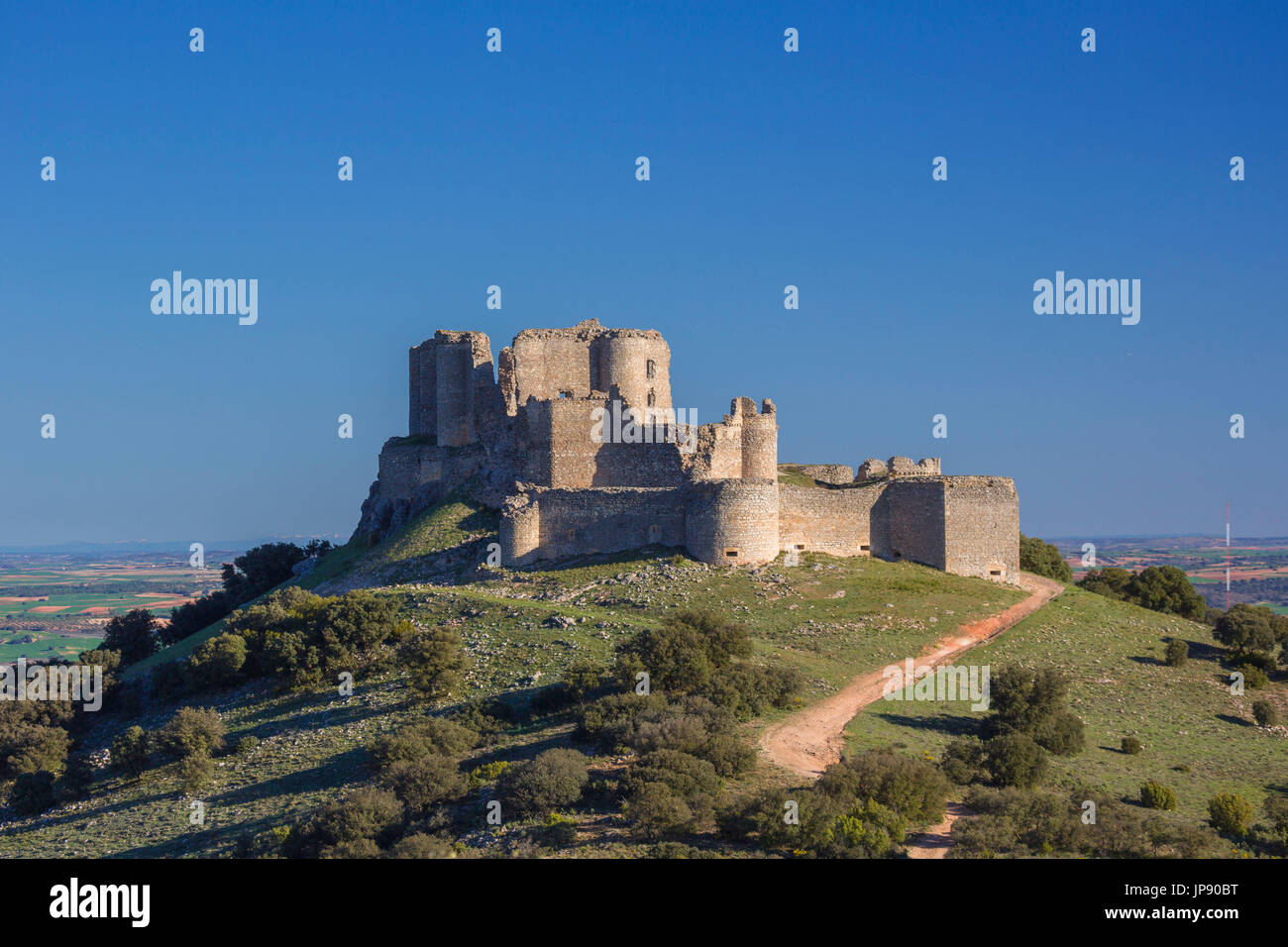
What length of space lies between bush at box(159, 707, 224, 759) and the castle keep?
46.6 feet

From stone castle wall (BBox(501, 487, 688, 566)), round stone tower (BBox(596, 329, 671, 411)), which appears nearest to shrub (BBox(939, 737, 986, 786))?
stone castle wall (BBox(501, 487, 688, 566))

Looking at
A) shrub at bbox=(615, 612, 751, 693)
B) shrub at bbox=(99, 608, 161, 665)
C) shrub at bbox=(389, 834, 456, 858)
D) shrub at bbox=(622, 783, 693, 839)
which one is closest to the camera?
shrub at bbox=(389, 834, 456, 858)

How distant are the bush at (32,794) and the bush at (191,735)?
3.21 meters

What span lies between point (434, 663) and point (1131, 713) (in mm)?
19259

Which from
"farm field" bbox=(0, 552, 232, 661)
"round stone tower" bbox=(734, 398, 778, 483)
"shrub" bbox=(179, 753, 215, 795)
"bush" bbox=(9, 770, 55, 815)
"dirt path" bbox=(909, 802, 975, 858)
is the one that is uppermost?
"round stone tower" bbox=(734, 398, 778, 483)

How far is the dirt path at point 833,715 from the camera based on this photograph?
2483 cm

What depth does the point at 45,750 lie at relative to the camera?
31828 mm

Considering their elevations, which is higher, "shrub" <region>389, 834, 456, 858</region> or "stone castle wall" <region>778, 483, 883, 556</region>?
"stone castle wall" <region>778, 483, 883, 556</region>

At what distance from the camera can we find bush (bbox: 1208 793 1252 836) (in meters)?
22.0

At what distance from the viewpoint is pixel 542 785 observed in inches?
846

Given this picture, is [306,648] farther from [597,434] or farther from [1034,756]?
[1034,756]

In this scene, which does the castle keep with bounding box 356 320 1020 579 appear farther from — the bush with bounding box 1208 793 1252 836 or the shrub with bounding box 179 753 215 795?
the bush with bounding box 1208 793 1252 836

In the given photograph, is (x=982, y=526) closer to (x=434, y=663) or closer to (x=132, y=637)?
(x=434, y=663)

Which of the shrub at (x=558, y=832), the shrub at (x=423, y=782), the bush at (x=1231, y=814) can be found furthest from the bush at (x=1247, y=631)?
the shrub at (x=423, y=782)
